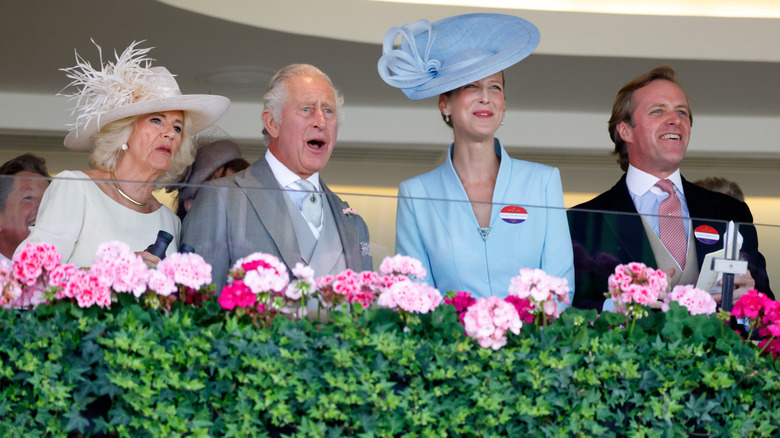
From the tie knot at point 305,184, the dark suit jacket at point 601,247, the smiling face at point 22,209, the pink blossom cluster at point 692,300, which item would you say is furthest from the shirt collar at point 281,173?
the pink blossom cluster at point 692,300

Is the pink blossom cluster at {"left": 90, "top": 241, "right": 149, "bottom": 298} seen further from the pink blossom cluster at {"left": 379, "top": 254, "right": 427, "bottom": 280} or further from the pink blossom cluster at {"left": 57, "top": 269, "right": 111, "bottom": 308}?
the pink blossom cluster at {"left": 379, "top": 254, "right": 427, "bottom": 280}

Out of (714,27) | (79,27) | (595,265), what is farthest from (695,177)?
(595,265)

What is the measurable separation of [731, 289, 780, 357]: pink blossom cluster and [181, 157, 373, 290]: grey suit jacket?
0.94 metres

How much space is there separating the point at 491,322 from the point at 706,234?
76 cm

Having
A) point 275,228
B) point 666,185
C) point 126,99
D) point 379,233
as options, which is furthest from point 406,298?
point 666,185

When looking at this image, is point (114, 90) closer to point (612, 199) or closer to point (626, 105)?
point (612, 199)

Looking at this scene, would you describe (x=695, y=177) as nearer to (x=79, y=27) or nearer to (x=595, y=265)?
(x=79, y=27)

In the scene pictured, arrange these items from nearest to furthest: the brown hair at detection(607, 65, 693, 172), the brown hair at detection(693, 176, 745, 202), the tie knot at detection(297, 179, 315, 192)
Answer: the tie knot at detection(297, 179, 315, 192) < the brown hair at detection(607, 65, 693, 172) < the brown hair at detection(693, 176, 745, 202)

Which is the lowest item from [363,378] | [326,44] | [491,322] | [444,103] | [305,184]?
[363,378]

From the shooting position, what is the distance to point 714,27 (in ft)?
21.1

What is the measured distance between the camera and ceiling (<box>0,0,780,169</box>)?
5.78m

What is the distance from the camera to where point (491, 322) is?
6.67 feet

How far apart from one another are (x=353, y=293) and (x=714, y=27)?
5190mm

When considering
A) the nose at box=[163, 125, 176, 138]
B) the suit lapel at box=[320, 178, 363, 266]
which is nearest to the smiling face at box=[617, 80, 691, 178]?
the suit lapel at box=[320, 178, 363, 266]
